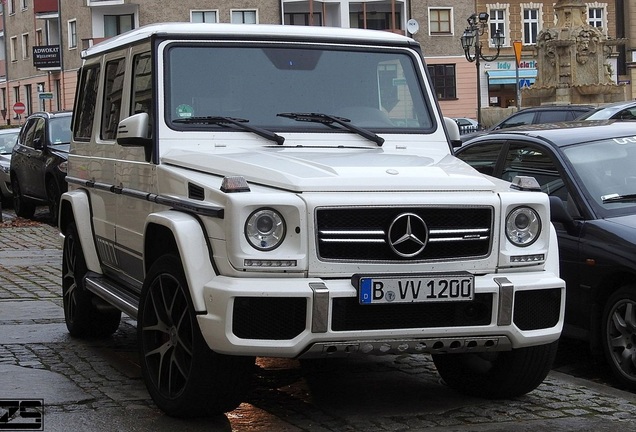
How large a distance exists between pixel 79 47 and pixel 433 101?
63865 millimetres

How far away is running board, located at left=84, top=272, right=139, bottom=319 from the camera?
24.2 feet

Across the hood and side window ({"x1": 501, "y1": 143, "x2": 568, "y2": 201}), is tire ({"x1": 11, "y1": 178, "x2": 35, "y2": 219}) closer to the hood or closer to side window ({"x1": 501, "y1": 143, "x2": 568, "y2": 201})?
side window ({"x1": 501, "y1": 143, "x2": 568, "y2": 201})

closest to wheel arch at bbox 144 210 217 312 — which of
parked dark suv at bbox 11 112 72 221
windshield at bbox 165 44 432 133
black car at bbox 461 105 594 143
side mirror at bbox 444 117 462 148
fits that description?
windshield at bbox 165 44 432 133

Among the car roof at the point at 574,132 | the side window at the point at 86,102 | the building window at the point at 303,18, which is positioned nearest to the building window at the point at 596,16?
the building window at the point at 303,18

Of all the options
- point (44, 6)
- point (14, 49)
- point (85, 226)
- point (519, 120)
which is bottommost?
point (85, 226)

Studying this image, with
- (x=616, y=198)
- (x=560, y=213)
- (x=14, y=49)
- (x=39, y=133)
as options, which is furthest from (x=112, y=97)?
(x=14, y=49)

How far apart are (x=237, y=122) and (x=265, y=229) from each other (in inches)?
59.2

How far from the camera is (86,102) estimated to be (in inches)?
369

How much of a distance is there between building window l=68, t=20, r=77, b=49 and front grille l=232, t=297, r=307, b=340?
66.8 m

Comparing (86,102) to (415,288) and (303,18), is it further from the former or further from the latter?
(303,18)

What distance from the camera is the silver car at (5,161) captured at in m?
25.0

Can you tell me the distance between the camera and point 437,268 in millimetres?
6234

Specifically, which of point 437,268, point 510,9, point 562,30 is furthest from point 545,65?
point 437,268

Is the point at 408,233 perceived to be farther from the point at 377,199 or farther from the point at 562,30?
the point at 562,30
